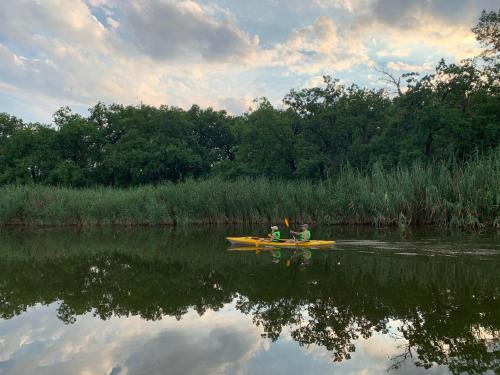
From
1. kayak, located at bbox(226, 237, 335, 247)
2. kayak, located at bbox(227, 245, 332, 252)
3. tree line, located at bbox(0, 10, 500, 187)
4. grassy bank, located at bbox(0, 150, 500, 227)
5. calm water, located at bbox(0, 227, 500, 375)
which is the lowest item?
calm water, located at bbox(0, 227, 500, 375)

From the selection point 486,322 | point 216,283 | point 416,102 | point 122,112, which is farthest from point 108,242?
point 122,112

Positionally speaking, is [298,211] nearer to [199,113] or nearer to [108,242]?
[108,242]

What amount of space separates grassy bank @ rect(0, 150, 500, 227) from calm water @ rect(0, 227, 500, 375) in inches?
177

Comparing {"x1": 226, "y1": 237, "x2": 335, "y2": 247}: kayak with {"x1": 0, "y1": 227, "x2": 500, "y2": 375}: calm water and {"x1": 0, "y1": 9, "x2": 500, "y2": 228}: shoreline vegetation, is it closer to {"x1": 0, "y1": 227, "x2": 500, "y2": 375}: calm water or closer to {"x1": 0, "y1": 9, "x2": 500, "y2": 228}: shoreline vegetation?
{"x1": 0, "y1": 227, "x2": 500, "y2": 375}: calm water

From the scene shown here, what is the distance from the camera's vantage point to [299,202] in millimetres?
21406

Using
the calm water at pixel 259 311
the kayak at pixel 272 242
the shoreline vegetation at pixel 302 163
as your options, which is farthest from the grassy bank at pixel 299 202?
the kayak at pixel 272 242

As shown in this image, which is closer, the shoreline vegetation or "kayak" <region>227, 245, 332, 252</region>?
"kayak" <region>227, 245, 332, 252</region>

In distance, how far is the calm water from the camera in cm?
516

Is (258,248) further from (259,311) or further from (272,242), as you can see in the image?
(259,311)

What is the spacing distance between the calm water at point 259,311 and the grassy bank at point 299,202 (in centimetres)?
449

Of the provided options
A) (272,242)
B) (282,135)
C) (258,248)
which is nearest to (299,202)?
(272,242)

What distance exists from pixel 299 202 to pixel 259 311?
14403mm

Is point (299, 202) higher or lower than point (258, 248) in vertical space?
higher

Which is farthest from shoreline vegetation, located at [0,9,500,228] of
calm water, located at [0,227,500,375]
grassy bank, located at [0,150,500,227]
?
calm water, located at [0,227,500,375]
